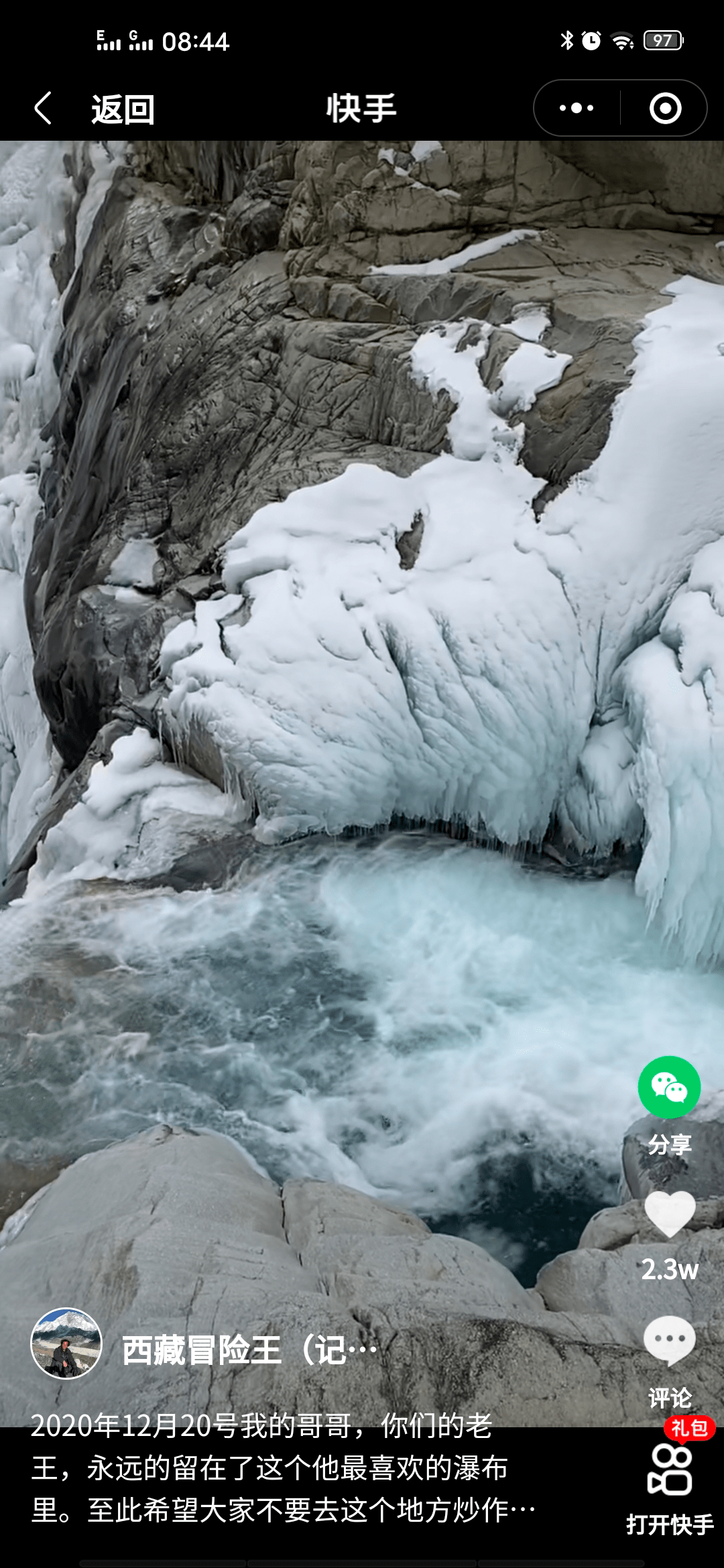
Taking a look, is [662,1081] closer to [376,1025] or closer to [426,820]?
[376,1025]

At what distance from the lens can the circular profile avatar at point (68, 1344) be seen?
179 centimetres

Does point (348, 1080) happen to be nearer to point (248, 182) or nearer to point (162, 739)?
point (162, 739)

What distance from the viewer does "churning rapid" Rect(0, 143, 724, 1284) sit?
4305mm

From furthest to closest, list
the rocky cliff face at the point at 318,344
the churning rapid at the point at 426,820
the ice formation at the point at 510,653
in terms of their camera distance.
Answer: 1. the rocky cliff face at the point at 318,344
2. the ice formation at the point at 510,653
3. the churning rapid at the point at 426,820

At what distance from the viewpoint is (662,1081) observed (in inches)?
85.6

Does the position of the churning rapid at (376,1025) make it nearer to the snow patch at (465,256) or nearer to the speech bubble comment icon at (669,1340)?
the speech bubble comment icon at (669,1340)

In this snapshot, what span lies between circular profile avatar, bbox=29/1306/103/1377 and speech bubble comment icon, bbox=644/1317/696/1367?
40.5 inches

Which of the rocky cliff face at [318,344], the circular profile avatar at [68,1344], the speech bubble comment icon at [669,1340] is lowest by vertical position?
the speech bubble comment icon at [669,1340]

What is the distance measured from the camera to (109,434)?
7.95m

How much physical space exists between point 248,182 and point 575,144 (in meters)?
2.50

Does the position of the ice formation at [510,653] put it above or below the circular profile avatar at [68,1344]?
above

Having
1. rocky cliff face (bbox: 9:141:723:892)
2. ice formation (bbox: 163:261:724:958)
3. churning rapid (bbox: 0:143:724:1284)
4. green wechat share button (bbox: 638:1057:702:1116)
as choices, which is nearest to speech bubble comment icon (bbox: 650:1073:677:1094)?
green wechat share button (bbox: 638:1057:702:1116)
